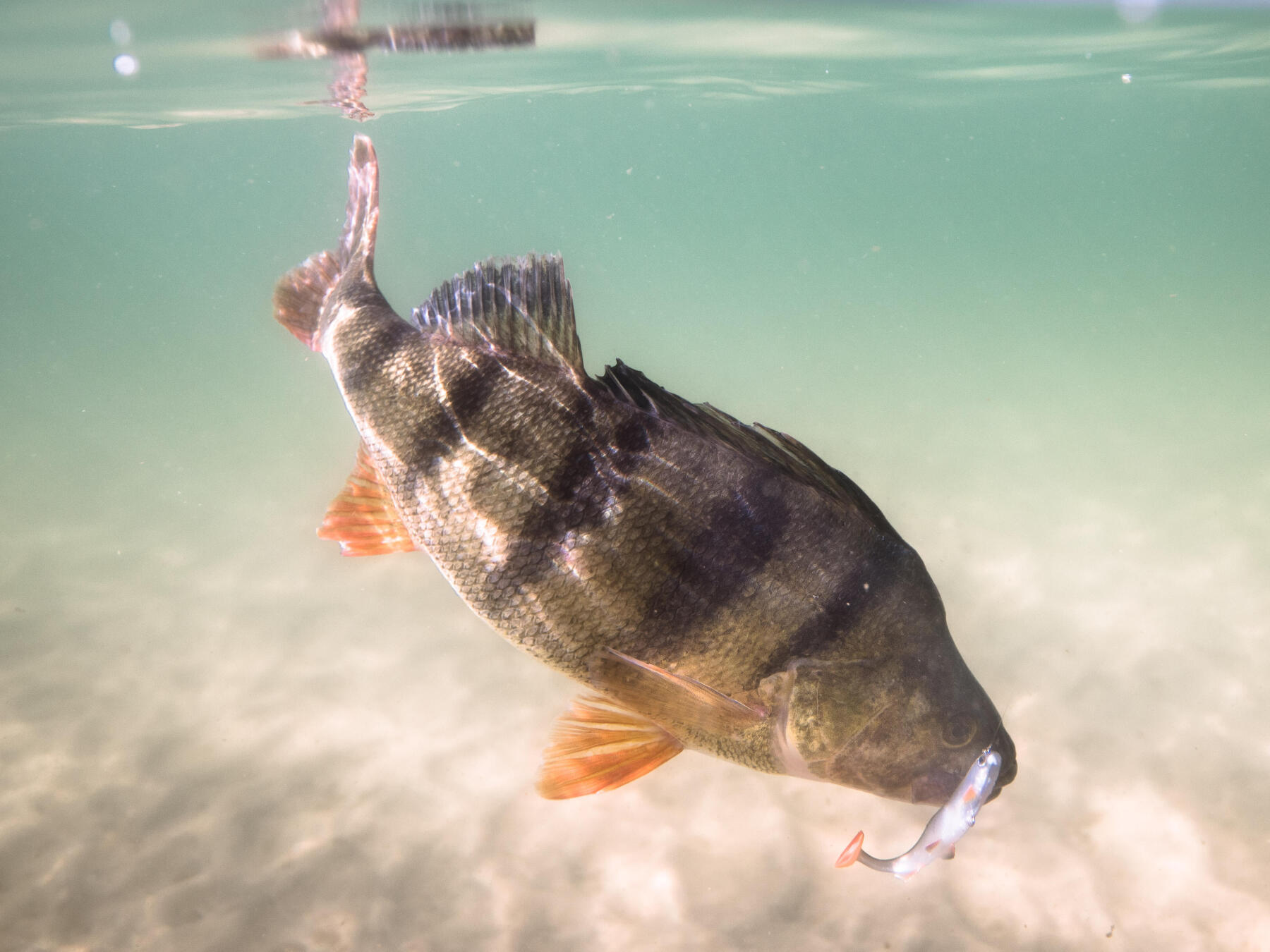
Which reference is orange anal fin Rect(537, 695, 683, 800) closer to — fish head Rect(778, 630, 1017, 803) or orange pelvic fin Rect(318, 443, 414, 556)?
fish head Rect(778, 630, 1017, 803)

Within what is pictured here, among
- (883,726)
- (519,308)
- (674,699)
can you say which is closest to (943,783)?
(883,726)

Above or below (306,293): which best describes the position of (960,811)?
below

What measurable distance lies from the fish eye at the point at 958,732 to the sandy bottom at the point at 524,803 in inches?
96.1

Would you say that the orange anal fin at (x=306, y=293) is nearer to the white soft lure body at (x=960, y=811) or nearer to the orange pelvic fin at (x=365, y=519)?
the orange pelvic fin at (x=365, y=519)

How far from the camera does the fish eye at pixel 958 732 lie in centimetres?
207

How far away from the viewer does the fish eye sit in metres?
2.07

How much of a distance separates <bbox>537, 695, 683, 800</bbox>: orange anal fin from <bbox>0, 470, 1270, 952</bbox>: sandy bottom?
2434 mm

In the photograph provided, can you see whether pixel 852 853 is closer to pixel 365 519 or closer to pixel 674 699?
pixel 674 699

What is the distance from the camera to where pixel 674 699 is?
2.01 meters

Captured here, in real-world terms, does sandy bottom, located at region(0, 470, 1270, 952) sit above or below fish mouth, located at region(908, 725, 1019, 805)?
below

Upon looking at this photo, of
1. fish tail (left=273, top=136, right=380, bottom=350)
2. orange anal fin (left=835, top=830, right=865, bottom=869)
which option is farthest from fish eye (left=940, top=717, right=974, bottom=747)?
fish tail (left=273, top=136, right=380, bottom=350)

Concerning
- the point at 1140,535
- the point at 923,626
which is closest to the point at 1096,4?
the point at 1140,535

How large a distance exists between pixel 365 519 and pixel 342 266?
1.24m

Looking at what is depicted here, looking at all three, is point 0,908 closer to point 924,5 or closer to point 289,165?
point 924,5
